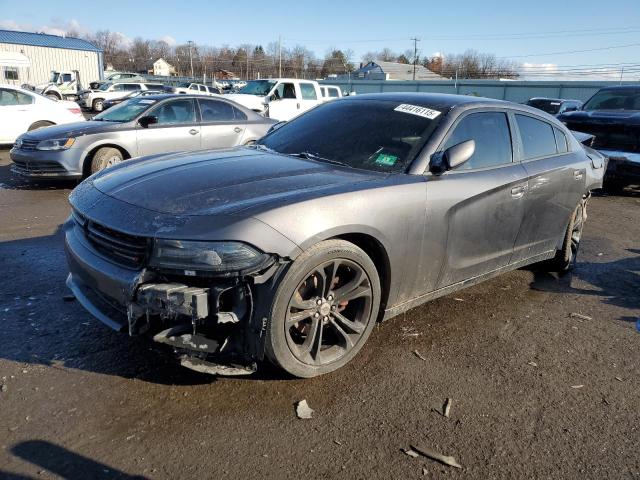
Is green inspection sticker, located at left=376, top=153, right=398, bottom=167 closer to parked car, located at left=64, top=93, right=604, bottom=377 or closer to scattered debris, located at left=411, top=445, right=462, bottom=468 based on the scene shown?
parked car, located at left=64, top=93, right=604, bottom=377

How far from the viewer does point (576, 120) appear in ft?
31.3

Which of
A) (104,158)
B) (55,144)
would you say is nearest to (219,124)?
(104,158)

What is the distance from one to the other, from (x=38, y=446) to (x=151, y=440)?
0.49 metres

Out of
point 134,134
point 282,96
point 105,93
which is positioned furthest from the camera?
point 105,93

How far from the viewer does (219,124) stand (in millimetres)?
9195

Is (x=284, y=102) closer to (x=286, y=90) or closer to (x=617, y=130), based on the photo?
(x=286, y=90)

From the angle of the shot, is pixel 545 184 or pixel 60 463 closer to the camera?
pixel 60 463

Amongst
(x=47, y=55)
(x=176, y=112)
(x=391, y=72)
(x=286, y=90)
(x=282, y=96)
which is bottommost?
(x=176, y=112)

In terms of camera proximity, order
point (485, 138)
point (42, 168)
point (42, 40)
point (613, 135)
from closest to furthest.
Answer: point (485, 138)
point (42, 168)
point (613, 135)
point (42, 40)

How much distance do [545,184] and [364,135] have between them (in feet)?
5.35

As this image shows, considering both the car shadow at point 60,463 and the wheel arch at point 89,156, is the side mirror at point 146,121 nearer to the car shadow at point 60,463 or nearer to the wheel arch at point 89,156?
the wheel arch at point 89,156

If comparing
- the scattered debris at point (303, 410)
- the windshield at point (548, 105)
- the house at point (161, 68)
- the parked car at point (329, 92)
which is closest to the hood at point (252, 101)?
the parked car at point (329, 92)

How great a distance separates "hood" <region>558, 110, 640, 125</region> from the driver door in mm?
9153

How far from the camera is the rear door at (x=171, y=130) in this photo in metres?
8.48
